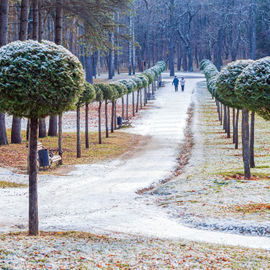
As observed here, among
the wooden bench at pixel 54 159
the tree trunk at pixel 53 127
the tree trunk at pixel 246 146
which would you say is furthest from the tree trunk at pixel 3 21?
the tree trunk at pixel 246 146

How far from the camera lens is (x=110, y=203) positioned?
13672mm

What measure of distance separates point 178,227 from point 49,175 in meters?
7.85

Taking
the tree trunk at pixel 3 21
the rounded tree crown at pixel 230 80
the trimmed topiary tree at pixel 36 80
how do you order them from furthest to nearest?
the tree trunk at pixel 3 21, the rounded tree crown at pixel 230 80, the trimmed topiary tree at pixel 36 80

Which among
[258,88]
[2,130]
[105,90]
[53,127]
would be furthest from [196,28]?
[258,88]

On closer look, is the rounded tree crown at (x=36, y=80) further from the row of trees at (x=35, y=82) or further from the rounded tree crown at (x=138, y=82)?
the rounded tree crown at (x=138, y=82)

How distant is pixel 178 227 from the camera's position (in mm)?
11039

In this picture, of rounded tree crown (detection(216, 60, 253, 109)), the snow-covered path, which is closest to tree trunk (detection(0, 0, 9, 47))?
the snow-covered path

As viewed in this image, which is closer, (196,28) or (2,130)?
(2,130)

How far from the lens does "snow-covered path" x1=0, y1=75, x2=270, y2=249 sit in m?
10.5

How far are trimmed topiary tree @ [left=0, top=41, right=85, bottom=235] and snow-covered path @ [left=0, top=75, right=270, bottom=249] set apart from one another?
242cm

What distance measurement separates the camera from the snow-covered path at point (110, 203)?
10523 millimetres

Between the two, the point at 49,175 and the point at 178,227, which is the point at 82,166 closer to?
the point at 49,175

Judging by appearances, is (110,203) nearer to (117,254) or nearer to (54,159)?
(117,254)

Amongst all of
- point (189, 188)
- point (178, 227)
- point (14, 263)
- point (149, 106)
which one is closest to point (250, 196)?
point (189, 188)
